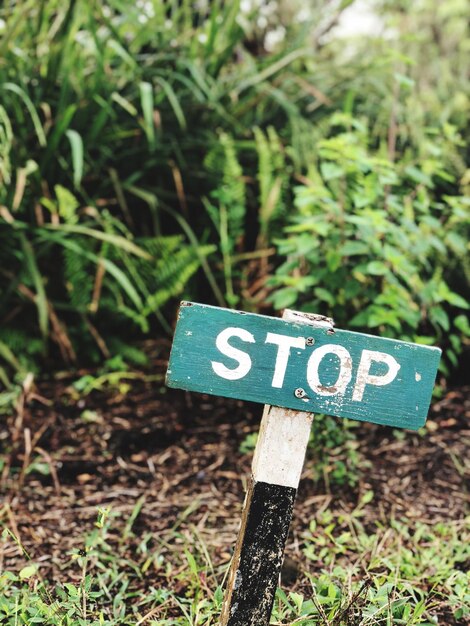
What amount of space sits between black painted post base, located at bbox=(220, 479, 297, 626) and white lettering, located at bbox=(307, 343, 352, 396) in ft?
0.71

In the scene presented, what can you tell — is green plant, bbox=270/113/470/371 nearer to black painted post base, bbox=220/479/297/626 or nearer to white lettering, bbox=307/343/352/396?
white lettering, bbox=307/343/352/396

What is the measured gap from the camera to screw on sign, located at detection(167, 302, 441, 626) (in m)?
1.23

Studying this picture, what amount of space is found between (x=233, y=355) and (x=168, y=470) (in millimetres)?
1167

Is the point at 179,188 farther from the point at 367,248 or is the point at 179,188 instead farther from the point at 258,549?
the point at 258,549

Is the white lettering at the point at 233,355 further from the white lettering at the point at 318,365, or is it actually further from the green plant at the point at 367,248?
the green plant at the point at 367,248

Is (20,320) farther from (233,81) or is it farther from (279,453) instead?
(279,453)

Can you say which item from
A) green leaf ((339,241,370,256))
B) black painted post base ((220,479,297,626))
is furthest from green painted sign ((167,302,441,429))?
green leaf ((339,241,370,256))

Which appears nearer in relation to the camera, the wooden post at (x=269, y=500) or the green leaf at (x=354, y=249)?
the wooden post at (x=269, y=500)

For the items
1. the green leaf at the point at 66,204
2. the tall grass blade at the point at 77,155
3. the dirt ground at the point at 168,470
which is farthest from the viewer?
the green leaf at the point at 66,204

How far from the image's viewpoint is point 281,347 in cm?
123

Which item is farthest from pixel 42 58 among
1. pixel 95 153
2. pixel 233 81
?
pixel 233 81

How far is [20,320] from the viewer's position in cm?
282

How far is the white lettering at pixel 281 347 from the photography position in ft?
4.02

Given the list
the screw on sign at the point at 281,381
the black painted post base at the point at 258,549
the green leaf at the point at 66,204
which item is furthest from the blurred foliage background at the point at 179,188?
the black painted post base at the point at 258,549
